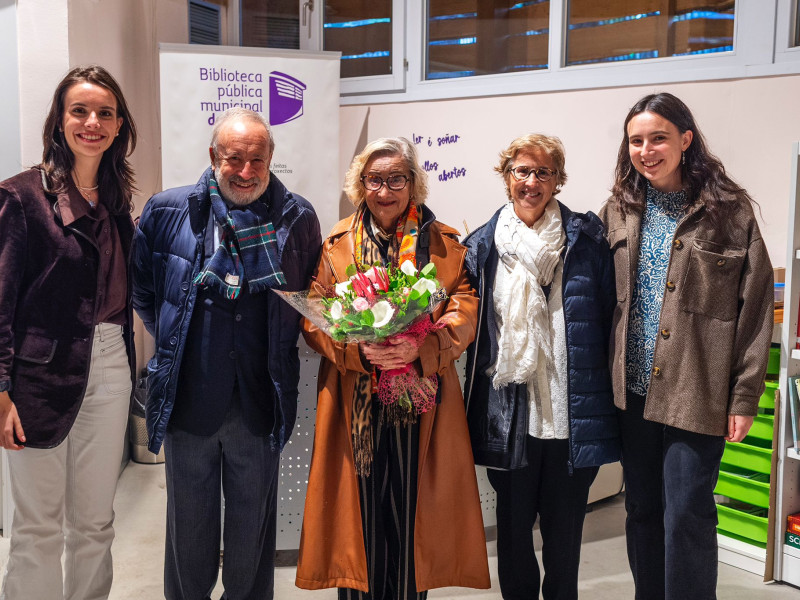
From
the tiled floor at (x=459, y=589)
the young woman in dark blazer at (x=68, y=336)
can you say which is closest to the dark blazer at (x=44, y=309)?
the young woman in dark blazer at (x=68, y=336)

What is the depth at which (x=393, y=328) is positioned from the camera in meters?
1.95

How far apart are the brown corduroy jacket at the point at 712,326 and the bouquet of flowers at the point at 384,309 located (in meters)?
0.67

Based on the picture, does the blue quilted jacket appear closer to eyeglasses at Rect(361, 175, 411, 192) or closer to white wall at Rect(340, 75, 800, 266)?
eyeglasses at Rect(361, 175, 411, 192)

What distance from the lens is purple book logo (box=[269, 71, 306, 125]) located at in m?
4.09

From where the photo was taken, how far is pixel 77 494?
2.22 metres

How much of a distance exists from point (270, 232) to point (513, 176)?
78cm

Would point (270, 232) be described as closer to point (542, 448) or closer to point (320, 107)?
point (542, 448)

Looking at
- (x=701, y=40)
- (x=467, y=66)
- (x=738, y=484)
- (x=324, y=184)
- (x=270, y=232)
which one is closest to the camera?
(x=270, y=232)

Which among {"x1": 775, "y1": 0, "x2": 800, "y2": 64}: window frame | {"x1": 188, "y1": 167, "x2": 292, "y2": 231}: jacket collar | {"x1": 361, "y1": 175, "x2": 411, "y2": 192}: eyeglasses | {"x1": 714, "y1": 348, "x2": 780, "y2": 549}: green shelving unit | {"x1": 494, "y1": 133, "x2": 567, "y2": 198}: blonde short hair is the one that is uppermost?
{"x1": 775, "y1": 0, "x2": 800, "y2": 64}: window frame

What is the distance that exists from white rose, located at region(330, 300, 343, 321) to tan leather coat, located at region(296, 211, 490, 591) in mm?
219

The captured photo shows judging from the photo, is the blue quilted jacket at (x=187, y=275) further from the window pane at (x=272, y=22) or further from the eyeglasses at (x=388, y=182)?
the window pane at (x=272, y=22)

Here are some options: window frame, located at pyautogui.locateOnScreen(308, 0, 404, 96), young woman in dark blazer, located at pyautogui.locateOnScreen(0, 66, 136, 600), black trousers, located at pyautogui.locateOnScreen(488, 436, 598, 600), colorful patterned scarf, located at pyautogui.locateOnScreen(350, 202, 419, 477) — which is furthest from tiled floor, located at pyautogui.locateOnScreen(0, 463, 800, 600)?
window frame, located at pyautogui.locateOnScreen(308, 0, 404, 96)

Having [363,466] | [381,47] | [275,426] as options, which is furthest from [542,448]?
[381,47]

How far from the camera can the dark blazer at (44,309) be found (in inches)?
79.3
